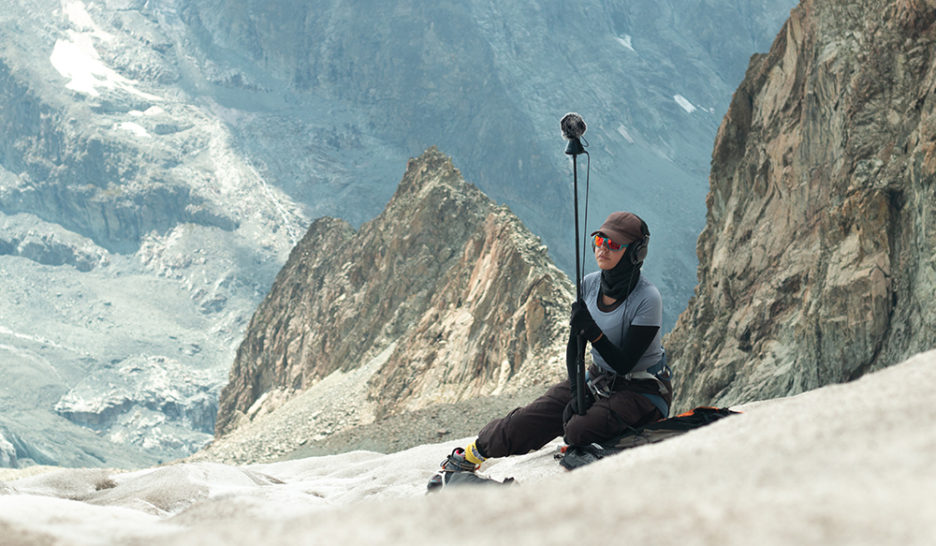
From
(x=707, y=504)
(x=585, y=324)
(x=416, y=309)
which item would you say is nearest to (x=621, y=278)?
(x=585, y=324)

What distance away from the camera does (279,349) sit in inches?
2213

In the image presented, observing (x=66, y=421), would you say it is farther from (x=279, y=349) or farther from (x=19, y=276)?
(x=279, y=349)

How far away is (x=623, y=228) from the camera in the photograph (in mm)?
5492

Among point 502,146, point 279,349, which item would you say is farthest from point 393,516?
point 502,146

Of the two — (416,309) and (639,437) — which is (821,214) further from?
(416,309)

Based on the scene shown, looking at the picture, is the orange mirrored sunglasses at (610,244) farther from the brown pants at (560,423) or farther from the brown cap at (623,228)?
the brown pants at (560,423)

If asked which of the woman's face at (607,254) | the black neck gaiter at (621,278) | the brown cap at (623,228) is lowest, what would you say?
the black neck gaiter at (621,278)

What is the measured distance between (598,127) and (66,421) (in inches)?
4932

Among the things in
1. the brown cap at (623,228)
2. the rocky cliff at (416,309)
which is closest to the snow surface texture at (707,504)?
the brown cap at (623,228)

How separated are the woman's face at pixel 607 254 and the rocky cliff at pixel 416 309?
16670 mm

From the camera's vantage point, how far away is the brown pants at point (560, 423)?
5.25 meters

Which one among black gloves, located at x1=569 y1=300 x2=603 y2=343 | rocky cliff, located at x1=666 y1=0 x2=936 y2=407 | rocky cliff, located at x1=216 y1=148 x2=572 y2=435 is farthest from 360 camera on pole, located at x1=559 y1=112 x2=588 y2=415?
rocky cliff, located at x1=216 y1=148 x2=572 y2=435

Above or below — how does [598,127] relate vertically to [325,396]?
above

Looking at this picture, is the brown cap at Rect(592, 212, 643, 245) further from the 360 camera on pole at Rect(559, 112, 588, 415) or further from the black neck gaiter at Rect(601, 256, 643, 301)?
the 360 camera on pole at Rect(559, 112, 588, 415)
